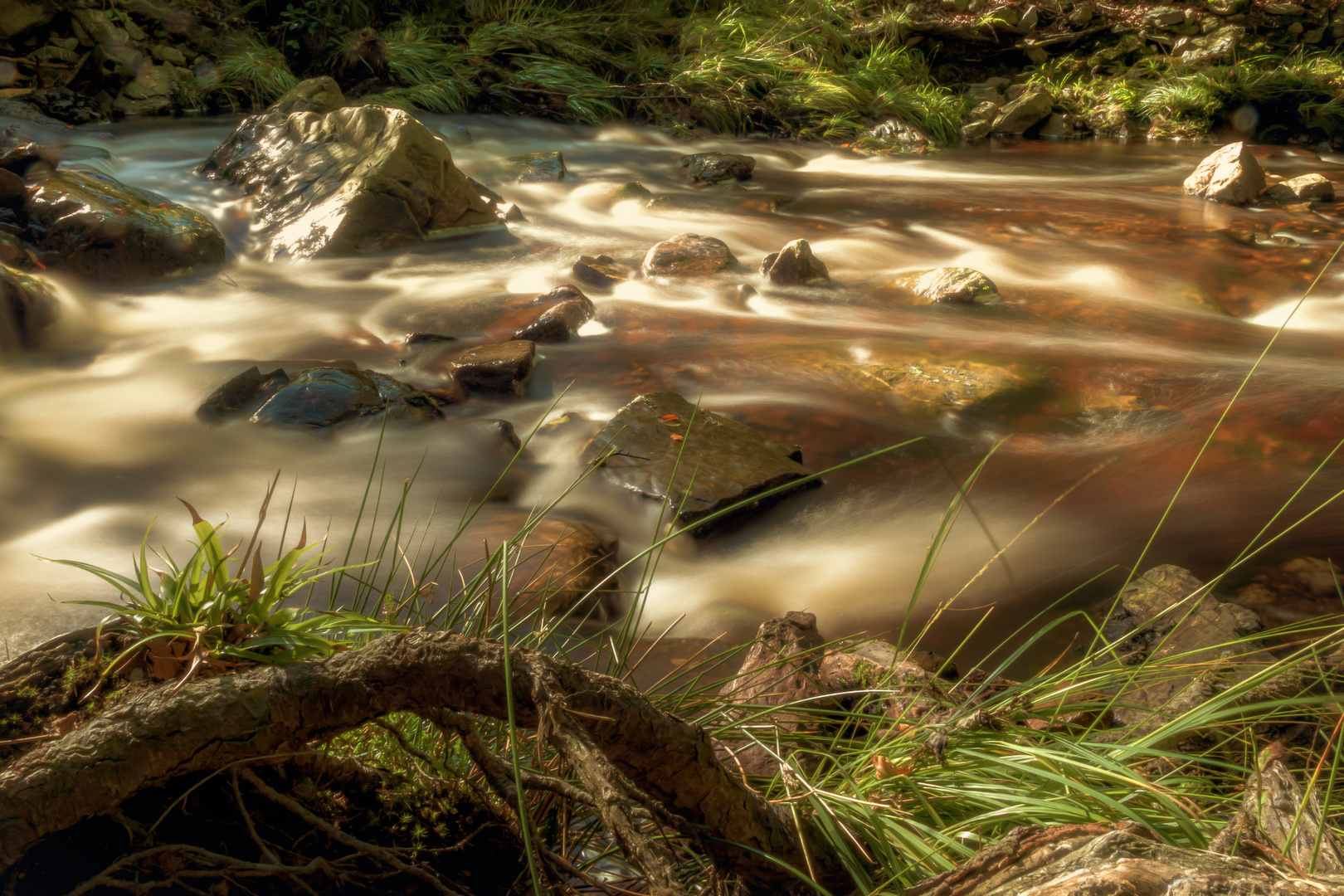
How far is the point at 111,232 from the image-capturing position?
17.6 ft

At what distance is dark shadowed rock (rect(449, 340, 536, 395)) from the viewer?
168 inches

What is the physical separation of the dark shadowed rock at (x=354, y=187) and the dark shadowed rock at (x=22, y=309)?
158 cm

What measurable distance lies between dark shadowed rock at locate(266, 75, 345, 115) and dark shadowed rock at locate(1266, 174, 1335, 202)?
28.6 ft

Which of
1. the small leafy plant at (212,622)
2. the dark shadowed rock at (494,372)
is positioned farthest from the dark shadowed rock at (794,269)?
the small leafy plant at (212,622)

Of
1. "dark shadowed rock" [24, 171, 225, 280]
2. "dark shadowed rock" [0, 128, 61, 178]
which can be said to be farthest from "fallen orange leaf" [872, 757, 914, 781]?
"dark shadowed rock" [0, 128, 61, 178]

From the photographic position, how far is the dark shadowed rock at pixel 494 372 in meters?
4.27

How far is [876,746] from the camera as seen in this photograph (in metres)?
1.41

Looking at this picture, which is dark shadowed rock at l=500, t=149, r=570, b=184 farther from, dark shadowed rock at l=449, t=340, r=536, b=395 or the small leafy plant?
the small leafy plant

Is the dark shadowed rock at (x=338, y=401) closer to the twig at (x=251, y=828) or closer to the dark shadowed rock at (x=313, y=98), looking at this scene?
the twig at (x=251, y=828)

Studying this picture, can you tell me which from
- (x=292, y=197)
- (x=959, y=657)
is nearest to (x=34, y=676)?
(x=959, y=657)

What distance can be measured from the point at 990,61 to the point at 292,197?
11205 mm

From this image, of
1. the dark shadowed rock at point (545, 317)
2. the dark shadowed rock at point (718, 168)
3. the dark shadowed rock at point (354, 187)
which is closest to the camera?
the dark shadowed rock at point (545, 317)

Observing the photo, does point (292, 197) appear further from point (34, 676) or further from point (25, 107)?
point (34, 676)

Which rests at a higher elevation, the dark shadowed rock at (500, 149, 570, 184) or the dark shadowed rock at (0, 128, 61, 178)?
the dark shadowed rock at (0, 128, 61, 178)
